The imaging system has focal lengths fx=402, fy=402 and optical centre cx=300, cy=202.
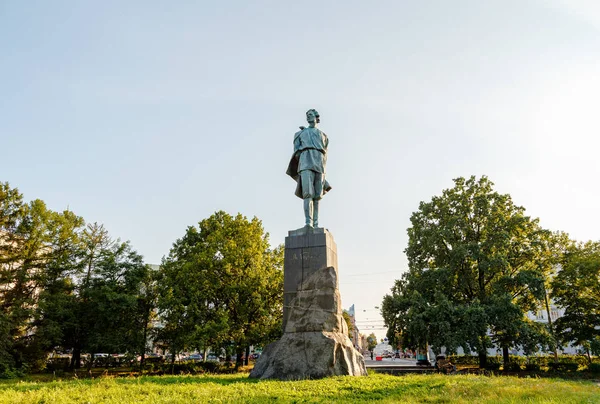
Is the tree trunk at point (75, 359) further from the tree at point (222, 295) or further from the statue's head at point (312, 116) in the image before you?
the statue's head at point (312, 116)

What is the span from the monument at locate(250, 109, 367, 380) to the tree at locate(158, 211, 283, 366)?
1211cm

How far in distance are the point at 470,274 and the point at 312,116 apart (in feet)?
54.9

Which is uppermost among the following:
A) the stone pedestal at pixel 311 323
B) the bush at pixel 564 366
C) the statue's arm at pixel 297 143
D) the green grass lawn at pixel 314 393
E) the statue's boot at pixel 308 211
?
the statue's arm at pixel 297 143

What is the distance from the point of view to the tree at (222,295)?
77.4 ft

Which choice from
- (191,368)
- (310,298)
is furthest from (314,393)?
(191,368)

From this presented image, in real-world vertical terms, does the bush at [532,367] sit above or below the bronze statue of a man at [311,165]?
below

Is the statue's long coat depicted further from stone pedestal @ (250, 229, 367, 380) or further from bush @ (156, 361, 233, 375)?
bush @ (156, 361, 233, 375)

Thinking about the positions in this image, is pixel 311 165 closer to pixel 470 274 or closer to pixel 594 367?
pixel 470 274

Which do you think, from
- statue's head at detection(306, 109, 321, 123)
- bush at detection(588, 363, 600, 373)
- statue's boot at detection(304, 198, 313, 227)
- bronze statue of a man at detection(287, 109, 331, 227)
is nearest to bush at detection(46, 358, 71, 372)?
statue's boot at detection(304, 198, 313, 227)

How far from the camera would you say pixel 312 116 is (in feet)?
45.5

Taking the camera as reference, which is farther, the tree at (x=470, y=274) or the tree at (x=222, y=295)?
the tree at (x=222, y=295)

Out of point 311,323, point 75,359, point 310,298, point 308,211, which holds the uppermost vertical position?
point 308,211

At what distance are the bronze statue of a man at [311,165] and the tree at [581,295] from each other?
1807cm

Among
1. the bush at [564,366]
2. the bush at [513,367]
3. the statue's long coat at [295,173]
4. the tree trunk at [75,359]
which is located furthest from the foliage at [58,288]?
the bush at [564,366]
